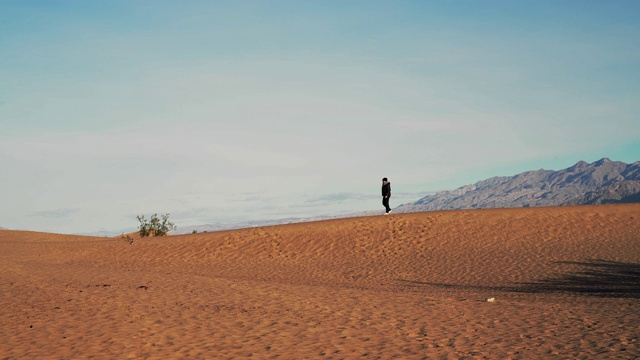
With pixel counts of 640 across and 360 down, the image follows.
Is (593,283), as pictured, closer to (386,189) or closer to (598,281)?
(598,281)

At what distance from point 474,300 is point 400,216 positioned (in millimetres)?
20577

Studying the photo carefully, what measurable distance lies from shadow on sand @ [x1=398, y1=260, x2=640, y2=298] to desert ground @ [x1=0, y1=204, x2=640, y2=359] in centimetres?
7

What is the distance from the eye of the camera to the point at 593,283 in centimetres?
2289

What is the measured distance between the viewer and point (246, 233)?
36844 mm

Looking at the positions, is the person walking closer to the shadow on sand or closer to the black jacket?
the black jacket

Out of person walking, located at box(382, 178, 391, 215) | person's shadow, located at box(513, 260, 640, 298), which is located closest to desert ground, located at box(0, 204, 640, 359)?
person's shadow, located at box(513, 260, 640, 298)

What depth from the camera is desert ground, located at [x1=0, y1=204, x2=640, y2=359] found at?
12.0 metres

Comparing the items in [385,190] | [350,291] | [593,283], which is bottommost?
[593,283]

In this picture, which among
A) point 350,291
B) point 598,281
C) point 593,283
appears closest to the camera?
point 350,291

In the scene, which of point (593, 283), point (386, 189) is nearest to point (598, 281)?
point (593, 283)

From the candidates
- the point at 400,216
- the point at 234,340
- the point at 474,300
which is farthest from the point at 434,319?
the point at 400,216

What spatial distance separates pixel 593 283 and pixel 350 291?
989 cm

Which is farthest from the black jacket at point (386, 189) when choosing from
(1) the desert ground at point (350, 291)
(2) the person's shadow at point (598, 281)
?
(2) the person's shadow at point (598, 281)

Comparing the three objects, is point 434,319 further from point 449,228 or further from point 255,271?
point 449,228
